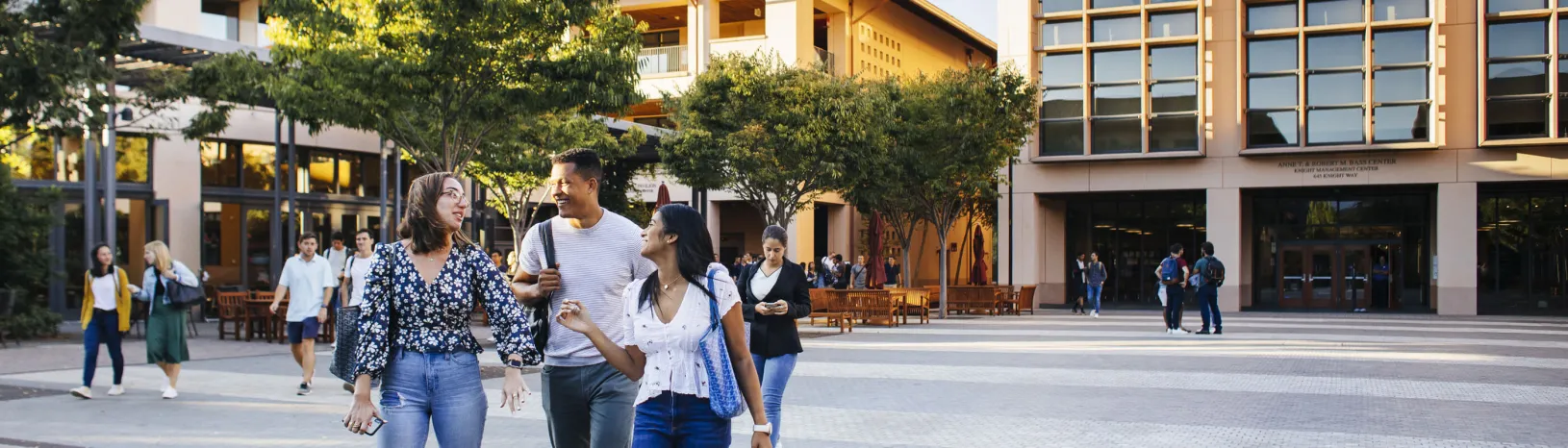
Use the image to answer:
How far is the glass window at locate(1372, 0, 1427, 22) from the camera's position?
96.5 feet

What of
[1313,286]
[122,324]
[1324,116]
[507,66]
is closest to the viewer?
[122,324]

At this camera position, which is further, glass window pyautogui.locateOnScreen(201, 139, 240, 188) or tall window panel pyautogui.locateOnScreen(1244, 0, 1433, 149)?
tall window panel pyautogui.locateOnScreen(1244, 0, 1433, 149)

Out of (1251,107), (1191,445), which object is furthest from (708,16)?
(1191,445)

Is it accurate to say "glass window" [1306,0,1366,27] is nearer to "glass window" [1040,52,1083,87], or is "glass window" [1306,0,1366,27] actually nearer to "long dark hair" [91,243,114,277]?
"glass window" [1040,52,1083,87]

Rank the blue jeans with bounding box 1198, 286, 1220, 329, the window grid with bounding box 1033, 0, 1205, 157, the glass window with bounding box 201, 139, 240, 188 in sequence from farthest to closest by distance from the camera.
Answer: the window grid with bounding box 1033, 0, 1205, 157, the glass window with bounding box 201, 139, 240, 188, the blue jeans with bounding box 1198, 286, 1220, 329

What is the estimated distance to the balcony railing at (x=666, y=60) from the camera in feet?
135

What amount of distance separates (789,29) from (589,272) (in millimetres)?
36541

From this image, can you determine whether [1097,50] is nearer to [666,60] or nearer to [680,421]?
[666,60]

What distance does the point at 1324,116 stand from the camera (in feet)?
98.9

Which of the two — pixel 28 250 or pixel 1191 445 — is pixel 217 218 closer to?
pixel 28 250

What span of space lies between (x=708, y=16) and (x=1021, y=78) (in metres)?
15.2

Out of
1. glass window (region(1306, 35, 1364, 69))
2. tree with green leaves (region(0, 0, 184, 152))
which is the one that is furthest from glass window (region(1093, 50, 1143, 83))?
tree with green leaves (region(0, 0, 184, 152))

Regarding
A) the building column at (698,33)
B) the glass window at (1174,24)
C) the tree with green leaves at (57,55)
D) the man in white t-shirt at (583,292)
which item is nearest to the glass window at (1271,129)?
the glass window at (1174,24)

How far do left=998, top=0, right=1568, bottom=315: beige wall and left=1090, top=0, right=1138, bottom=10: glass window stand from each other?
1635 millimetres
